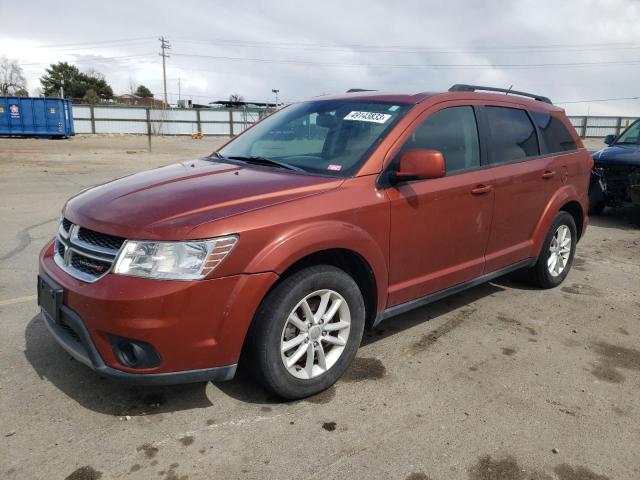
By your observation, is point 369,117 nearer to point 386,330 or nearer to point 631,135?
point 386,330

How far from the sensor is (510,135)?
14.1 feet

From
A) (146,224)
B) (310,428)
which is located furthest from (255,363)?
(146,224)

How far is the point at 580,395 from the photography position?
3.13m

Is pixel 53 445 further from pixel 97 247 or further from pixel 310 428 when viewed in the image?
pixel 310 428

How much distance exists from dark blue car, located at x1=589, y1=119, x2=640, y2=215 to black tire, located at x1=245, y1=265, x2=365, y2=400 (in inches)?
259

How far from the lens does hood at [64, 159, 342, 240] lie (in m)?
2.56

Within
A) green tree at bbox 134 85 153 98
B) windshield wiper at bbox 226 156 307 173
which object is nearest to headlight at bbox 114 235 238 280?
windshield wiper at bbox 226 156 307 173

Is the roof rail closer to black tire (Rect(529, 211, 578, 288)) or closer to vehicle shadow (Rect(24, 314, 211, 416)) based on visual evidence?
black tire (Rect(529, 211, 578, 288))

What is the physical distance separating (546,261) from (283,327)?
10.2 ft

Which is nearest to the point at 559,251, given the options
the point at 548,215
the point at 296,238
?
the point at 548,215

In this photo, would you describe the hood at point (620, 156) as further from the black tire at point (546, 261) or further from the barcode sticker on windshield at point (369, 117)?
the barcode sticker on windshield at point (369, 117)

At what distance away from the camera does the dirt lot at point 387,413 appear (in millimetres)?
2457

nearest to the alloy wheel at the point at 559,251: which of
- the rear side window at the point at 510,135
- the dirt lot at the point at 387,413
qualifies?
the dirt lot at the point at 387,413

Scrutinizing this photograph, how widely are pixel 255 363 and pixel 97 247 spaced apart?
1.00 meters
